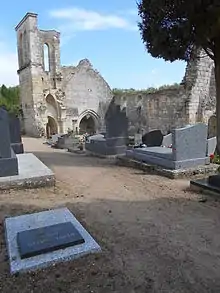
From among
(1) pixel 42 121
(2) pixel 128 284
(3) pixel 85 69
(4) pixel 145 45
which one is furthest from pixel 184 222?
(3) pixel 85 69

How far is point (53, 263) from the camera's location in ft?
8.83

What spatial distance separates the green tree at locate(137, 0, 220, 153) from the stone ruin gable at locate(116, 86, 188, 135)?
888 cm

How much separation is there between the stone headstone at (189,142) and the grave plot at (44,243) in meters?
4.35

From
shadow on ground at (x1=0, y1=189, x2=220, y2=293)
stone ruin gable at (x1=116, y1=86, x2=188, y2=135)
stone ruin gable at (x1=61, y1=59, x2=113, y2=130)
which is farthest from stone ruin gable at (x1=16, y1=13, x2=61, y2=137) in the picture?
shadow on ground at (x1=0, y1=189, x2=220, y2=293)

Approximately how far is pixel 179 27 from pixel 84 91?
21.1m

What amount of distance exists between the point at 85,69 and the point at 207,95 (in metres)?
14.4

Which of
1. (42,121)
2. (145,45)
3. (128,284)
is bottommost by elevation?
(128,284)

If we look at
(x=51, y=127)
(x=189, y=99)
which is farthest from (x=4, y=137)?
(x=51, y=127)

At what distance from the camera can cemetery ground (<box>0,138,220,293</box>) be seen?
2445 mm

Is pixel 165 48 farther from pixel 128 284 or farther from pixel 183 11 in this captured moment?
pixel 128 284

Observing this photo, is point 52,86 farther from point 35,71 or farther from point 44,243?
point 44,243

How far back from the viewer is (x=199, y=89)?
54.3 ft

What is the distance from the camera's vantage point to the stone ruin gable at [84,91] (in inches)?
1062

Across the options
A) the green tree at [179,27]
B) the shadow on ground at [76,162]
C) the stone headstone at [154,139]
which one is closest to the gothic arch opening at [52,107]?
the shadow on ground at [76,162]
